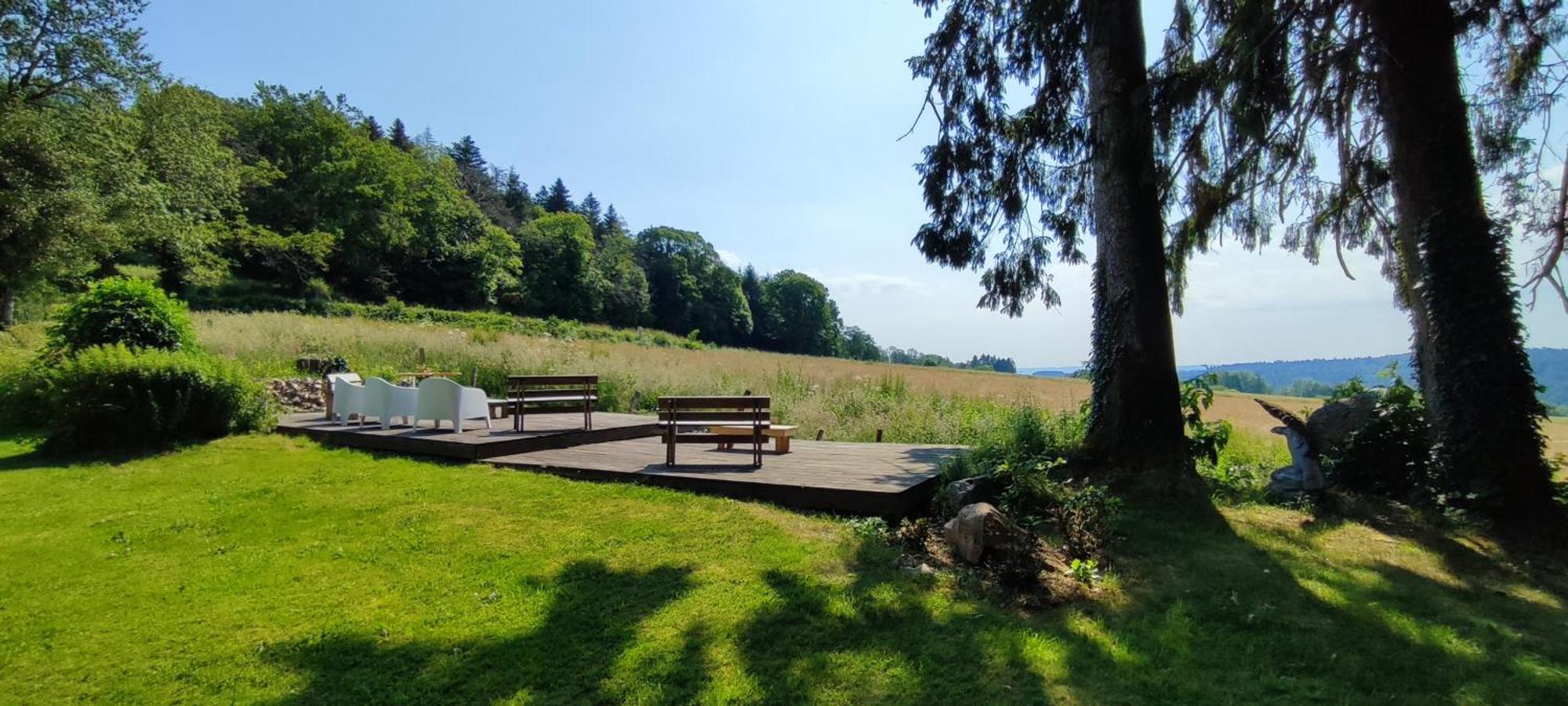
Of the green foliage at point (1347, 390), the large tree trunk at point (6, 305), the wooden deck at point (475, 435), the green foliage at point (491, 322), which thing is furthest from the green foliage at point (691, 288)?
the green foliage at point (1347, 390)

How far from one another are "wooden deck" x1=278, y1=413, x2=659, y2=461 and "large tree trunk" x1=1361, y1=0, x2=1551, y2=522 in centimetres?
891

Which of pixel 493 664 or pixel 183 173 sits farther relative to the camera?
pixel 183 173

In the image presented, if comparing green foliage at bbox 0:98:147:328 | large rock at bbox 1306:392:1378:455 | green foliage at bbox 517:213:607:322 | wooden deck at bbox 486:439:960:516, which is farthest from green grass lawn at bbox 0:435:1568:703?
green foliage at bbox 517:213:607:322

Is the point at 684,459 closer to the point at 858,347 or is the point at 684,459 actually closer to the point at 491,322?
the point at 491,322

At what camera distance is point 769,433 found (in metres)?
7.43

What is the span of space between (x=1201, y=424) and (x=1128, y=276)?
70.9 inches

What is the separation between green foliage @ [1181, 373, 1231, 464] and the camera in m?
6.29

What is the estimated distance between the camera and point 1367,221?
26.5 ft

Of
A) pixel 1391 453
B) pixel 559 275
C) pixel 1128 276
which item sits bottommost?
pixel 1391 453

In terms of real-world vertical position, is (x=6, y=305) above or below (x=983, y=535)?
above

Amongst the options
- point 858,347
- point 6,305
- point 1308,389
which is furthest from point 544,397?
point 858,347

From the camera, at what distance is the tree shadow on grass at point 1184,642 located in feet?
9.42

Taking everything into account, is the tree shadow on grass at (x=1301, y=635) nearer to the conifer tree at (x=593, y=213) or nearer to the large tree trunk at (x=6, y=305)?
the large tree trunk at (x=6, y=305)

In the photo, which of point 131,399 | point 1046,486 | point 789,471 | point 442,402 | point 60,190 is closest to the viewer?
point 1046,486
